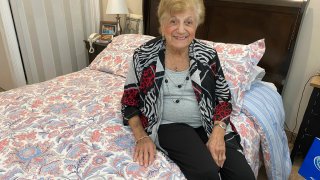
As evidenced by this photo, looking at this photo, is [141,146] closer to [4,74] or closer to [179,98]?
[179,98]

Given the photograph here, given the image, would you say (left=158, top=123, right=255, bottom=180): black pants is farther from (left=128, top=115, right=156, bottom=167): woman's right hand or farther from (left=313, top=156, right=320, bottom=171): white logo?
(left=313, top=156, right=320, bottom=171): white logo

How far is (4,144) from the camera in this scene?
1214 mm

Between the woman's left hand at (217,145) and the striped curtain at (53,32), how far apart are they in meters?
2.10

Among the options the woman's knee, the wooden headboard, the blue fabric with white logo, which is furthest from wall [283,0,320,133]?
the woman's knee

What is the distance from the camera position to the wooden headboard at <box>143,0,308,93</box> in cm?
182

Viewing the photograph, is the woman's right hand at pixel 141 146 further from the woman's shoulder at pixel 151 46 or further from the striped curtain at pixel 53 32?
the striped curtain at pixel 53 32

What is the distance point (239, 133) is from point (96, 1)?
87.7 inches

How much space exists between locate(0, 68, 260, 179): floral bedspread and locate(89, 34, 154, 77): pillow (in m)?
0.25

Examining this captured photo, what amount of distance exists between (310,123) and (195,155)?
1.17 meters

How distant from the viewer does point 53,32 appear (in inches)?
106

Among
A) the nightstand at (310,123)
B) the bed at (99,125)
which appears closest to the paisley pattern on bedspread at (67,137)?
the bed at (99,125)

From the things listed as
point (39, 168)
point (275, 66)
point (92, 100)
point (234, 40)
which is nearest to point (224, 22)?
point (234, 40)

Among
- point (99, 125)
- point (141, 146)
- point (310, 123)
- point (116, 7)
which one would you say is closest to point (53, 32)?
point (116, 7)

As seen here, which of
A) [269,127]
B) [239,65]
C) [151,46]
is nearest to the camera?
[151,46]
